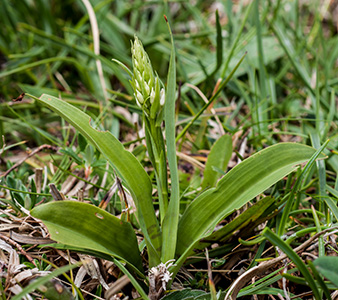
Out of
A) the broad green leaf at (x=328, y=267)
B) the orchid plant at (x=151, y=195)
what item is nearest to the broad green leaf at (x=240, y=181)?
the orchid plant at (x=151, y=195)

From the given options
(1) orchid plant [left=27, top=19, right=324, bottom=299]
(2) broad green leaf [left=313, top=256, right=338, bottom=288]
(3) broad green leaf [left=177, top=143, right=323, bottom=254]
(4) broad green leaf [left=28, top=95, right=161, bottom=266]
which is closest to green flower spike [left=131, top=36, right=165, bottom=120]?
(1) orchid plant [left=27, top=19, right=324, bottom=299]

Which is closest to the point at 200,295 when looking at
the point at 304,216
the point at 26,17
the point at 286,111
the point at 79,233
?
the point at 79,233

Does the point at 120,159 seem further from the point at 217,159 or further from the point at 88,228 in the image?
the point at 217,159

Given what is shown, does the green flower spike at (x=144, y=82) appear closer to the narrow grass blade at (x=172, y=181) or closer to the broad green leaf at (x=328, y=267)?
the narrow grass blade at (x=172, y=181)

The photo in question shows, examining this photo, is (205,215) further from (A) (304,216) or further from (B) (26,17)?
(B) (26,17)

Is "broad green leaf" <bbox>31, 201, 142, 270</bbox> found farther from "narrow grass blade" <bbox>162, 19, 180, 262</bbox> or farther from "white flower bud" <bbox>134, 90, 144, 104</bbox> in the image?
"white flower bud" <bbox>134, 90, 144, 104</bbox>
